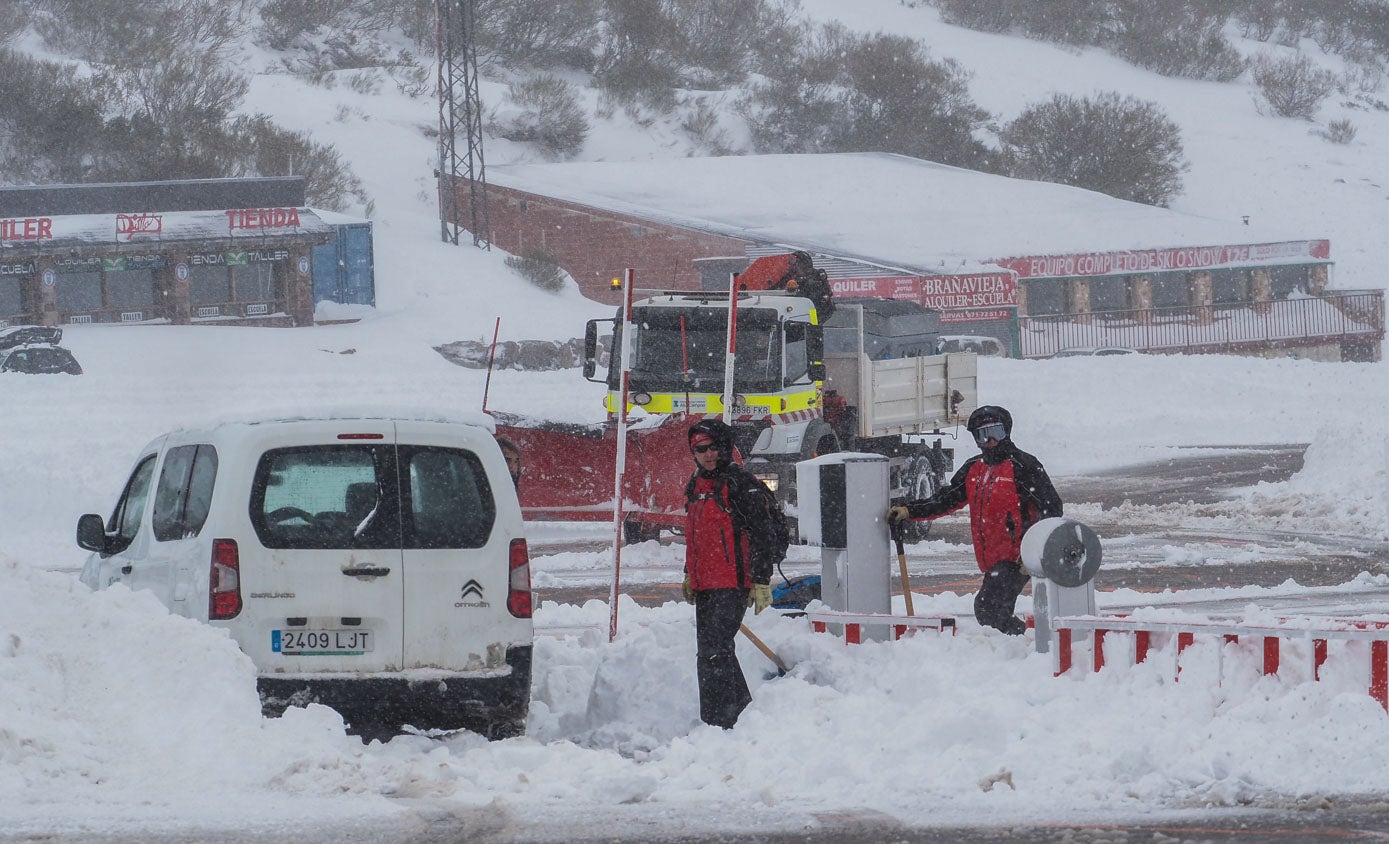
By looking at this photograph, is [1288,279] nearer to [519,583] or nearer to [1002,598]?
[1002,598]

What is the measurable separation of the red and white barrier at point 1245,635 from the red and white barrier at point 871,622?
2.46 ft

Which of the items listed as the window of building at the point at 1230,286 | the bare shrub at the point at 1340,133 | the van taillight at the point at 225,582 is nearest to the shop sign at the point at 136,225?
the window of building at the point at 1230,286

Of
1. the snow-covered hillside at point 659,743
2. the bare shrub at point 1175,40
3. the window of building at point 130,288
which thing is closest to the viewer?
the snow-covered hillside at point 659,743

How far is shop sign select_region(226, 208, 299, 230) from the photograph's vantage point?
1831 inches

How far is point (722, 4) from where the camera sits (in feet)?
313

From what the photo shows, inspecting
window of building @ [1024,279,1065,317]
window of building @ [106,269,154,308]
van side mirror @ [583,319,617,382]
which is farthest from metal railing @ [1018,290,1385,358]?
van side mirror @ [583,319,617,382]

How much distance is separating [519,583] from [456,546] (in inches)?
14.0

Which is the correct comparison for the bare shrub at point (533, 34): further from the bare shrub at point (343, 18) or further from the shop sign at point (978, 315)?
the shop sign at point (978, 315)

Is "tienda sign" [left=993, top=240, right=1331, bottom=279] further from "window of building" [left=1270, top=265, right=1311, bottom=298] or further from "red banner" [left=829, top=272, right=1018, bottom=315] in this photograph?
"red banner" [left=829, top=272, right=1018, bottom=315]

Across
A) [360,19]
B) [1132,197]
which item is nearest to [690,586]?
[1132,197]

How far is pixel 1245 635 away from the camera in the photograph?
7.39 meters

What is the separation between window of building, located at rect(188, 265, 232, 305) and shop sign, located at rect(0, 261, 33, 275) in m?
3.97

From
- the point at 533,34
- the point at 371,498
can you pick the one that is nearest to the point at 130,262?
the point at 371,498

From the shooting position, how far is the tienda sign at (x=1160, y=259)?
5156cm
